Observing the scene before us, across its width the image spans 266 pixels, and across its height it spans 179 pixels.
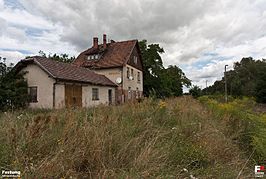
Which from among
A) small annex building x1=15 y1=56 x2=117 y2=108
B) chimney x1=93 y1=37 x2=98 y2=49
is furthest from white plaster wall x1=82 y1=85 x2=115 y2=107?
chimney x1=93 y1=37 x2=98 y2=49

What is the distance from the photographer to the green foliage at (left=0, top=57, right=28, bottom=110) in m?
15.4

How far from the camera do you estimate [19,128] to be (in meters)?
3.46

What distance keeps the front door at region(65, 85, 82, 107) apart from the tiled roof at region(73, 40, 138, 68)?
9.07 metres

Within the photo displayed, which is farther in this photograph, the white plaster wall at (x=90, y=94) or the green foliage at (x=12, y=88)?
the white plaster wall at (x=90, y=94)

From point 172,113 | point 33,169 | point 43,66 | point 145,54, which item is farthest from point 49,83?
point 145,54

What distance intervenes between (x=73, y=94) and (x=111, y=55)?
12.2 metres

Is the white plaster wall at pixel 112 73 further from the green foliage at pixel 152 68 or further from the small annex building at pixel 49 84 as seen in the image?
the green foliage at pixel 152 68

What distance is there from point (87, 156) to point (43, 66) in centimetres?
1569

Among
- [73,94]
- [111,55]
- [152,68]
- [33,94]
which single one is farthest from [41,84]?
[152,68]

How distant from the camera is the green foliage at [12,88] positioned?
15.4 m

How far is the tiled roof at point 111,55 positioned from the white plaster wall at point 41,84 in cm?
1110

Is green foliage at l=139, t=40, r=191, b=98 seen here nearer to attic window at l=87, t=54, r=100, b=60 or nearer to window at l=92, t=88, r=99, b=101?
attic window at l=87, t=54, r=100, b=60

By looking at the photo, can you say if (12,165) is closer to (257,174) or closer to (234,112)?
(257,174)

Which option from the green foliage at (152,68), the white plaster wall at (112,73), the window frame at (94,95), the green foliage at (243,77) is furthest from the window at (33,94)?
the green foliage at (243,77)
